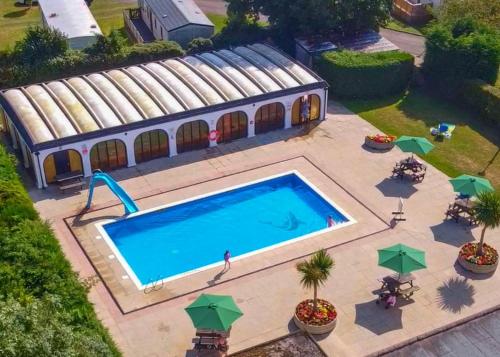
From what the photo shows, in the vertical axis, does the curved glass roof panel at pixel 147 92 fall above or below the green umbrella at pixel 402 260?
above

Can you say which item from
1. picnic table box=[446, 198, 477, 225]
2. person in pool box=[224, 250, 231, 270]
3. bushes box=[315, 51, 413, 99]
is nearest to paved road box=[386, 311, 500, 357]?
picnic table box=[446, 198, 477, 225]

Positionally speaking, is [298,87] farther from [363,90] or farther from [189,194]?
[189,194]

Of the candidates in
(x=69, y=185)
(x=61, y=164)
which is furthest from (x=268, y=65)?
(x=69, y=185)

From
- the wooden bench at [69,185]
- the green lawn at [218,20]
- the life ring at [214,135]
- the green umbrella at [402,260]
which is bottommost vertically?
the wooden bench at [69,185]

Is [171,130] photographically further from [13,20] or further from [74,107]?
[13,20]

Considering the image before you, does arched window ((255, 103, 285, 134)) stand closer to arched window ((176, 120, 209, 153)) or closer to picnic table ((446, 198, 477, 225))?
Result: arched window ((176, 120, 209, 153))

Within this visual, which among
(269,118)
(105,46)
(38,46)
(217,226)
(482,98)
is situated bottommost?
(217,226)

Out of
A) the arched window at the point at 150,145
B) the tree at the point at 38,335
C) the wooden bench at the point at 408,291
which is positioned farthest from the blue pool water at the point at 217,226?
the tree at the point at 38,335

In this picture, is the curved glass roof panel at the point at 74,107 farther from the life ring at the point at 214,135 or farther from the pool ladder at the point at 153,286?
the pool ladder at the point at 153,286
